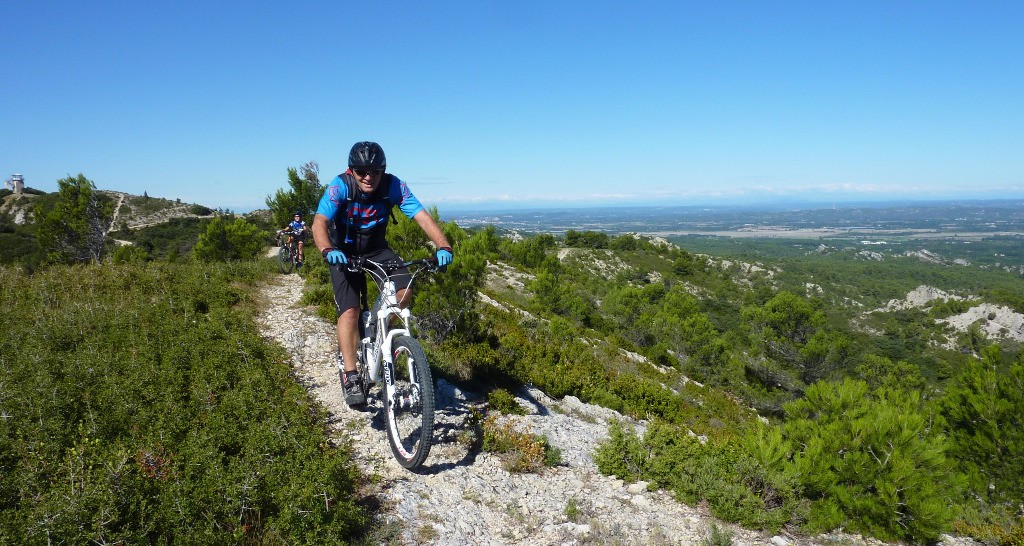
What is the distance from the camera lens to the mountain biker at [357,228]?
14.0 feet

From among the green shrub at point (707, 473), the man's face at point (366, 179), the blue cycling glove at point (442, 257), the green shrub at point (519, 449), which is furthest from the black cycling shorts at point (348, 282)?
the green shrub at point (707, 473)

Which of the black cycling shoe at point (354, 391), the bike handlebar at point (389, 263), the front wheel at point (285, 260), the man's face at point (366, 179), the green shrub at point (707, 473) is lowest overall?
the green shrub at point (707, 473)

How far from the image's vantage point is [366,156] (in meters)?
4.25

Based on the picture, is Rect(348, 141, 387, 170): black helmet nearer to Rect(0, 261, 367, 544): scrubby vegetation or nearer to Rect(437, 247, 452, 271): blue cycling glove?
Rect(437, 247, 452, 271): blue cycling glove

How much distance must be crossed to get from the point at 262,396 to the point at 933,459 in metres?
6.60

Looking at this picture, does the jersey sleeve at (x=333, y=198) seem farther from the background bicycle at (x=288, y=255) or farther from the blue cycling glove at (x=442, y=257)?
the background bicycle at (x=288, y=255)

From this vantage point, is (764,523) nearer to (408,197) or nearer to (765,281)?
(408,197)

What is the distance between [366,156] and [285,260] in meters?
12.0

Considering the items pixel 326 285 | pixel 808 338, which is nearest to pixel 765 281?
pixel 808 338

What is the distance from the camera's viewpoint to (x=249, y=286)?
11516mm

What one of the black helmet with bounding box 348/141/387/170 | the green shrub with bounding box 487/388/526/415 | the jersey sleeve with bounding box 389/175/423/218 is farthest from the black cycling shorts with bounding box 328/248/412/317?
the green shrub with bounding box 487/388/526/415

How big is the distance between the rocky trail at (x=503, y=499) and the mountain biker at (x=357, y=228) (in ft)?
2.93

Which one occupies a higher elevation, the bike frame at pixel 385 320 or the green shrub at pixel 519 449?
the bike frame at pixel 385 320

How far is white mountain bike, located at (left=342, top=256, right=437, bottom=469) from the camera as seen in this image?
12.7 ft
